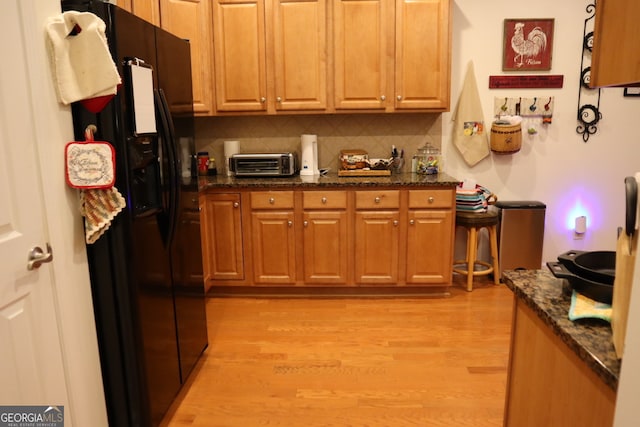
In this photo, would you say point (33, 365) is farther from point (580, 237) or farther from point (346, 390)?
point (580, 237)

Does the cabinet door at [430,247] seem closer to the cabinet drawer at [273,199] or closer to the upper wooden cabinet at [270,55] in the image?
the cabinet drawer at [273,199]

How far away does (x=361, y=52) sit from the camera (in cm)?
338

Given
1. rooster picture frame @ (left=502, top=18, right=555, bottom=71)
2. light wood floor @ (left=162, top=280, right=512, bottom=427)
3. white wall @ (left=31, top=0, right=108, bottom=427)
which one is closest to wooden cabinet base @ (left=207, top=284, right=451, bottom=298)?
light wood floor @ (left=162, top=280, right=512, bottom=427)

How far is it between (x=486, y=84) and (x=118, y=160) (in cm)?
321

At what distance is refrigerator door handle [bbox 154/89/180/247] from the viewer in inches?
75.2

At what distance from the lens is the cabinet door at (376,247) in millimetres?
3312

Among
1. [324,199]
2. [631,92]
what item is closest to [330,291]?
[324,199]

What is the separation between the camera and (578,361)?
101cm

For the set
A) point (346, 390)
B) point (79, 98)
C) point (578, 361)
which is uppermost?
point (79, 98)

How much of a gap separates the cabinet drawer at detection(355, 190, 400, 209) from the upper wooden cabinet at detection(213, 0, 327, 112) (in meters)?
0.81

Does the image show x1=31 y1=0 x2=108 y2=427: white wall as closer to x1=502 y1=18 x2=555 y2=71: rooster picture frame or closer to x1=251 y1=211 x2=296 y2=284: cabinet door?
x1=251 y1=211 x2=296 y2=284: cabinet door

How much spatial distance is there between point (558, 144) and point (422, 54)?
154 cm

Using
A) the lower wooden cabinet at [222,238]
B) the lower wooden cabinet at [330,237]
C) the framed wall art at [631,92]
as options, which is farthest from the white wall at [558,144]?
the lower wooden cabinet at [222,238]

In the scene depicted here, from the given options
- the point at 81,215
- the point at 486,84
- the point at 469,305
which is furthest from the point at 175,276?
the point at 486,84
